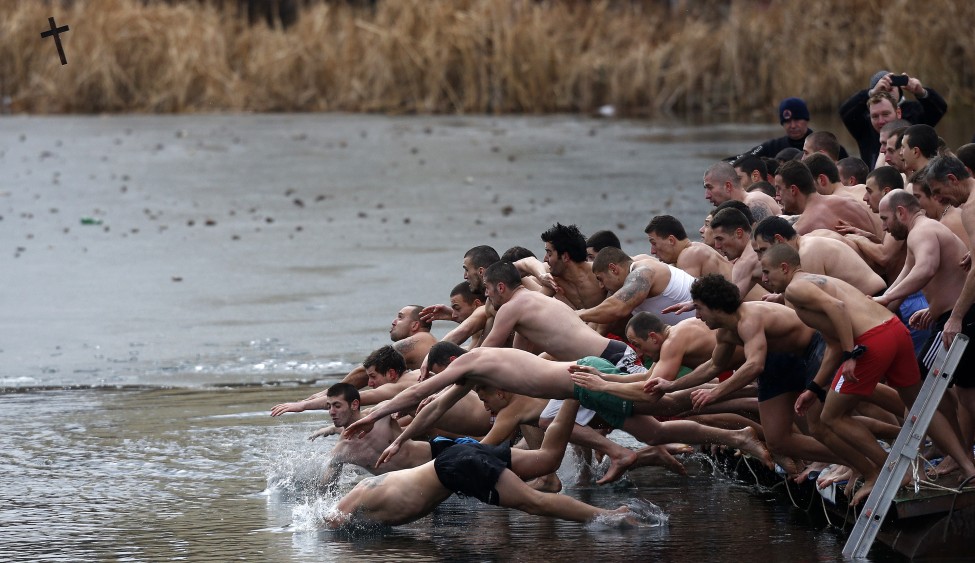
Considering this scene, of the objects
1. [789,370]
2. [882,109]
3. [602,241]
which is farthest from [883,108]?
[789,370]

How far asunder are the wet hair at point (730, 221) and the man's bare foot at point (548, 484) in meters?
1.73

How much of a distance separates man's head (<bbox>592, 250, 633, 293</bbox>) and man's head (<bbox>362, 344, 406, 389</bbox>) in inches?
51.2

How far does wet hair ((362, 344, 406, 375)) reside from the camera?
394 inches

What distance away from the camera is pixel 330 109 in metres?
34.2

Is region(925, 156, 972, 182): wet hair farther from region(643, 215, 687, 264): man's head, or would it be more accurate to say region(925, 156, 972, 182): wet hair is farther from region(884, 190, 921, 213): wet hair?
region(643, 215, 687, 264): man's head

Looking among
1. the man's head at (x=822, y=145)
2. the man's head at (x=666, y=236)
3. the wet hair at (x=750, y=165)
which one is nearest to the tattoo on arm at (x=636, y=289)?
the man's head at (x=666, y=236)

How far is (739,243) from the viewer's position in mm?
9617

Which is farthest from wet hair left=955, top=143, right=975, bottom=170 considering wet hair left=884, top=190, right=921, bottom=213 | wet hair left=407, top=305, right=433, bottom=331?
wet hair left=407, top=305, right=433, bottom=331

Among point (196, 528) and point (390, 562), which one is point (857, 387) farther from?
point (196, 528)

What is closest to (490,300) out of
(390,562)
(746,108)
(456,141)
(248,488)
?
(248,488)

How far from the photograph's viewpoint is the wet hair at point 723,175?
1120cm

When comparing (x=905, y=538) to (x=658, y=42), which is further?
(x=658, y=42)

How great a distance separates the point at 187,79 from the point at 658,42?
377 inches

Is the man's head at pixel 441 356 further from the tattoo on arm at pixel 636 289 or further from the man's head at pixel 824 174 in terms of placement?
the man's head at pixel 824 174
